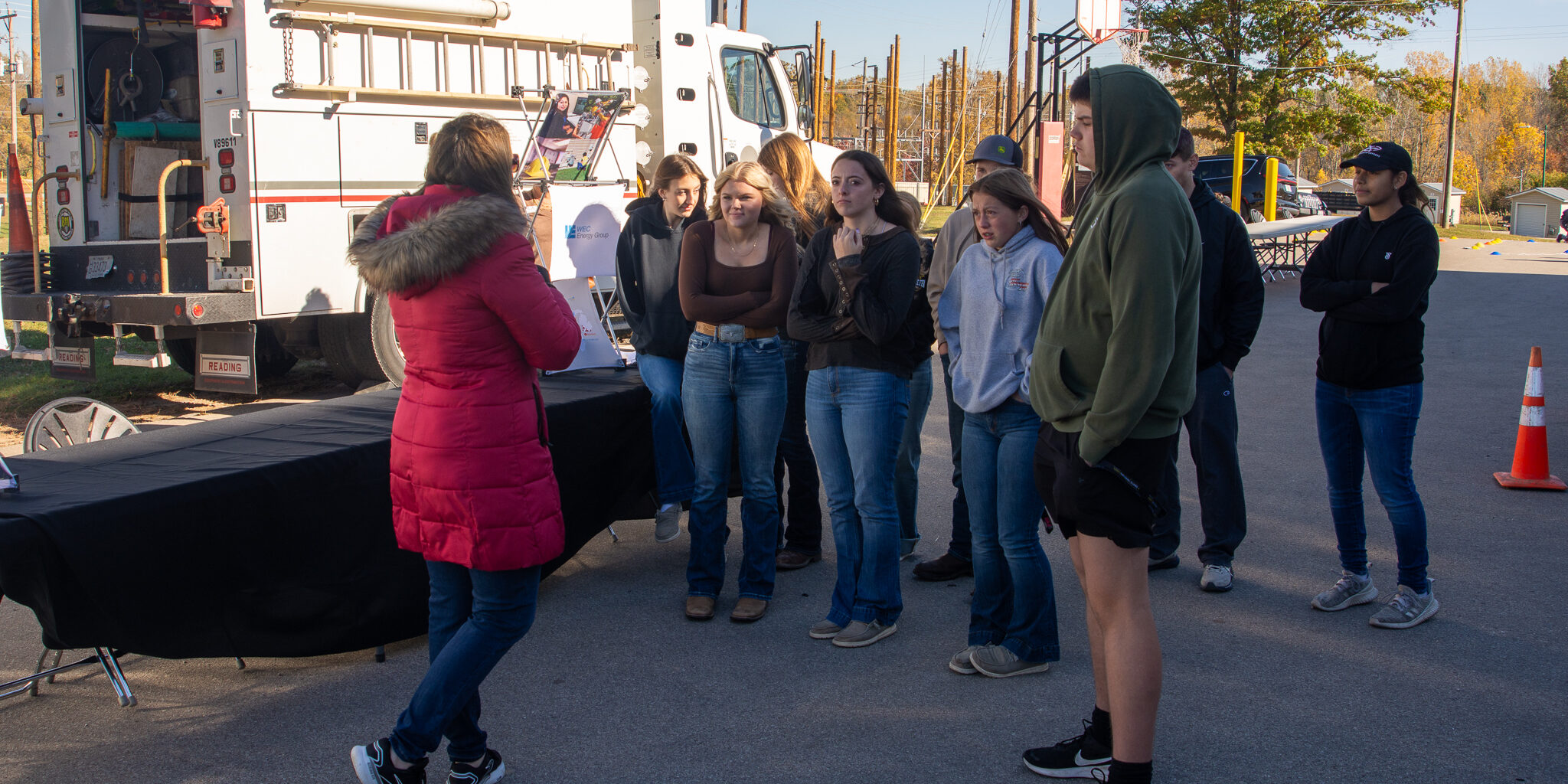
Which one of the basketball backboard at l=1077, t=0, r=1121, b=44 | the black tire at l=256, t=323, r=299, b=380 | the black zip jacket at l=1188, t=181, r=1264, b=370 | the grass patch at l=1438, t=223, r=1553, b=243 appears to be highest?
the basketball backboard at l=1077, t=0, r=1121, b=44

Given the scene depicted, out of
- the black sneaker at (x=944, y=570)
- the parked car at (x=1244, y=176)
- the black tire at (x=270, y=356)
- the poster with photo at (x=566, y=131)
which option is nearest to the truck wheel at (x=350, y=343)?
the black tire at (x=270, y=356)

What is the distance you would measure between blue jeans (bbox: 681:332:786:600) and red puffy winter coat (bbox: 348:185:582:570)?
160 cm

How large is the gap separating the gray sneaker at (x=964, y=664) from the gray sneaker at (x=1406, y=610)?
Result: 1.62 meters

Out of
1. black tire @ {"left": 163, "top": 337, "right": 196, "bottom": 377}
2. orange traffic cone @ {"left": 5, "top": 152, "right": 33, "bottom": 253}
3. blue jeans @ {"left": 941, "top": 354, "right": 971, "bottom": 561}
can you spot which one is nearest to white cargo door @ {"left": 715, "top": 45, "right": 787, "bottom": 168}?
black tire @ {"left": 163, "top": 337, "right": 196, "bottom": 377}

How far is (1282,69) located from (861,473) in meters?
41.4

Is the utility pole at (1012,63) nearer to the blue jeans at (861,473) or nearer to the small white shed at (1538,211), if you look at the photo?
the small white shed at (1538,211)

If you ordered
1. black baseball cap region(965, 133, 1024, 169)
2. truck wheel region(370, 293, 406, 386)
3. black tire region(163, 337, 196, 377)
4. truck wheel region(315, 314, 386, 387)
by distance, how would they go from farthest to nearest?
1. black tire region(163, 337, 196, 377)
2. truck wheel region(315, 314, 386, 387)
3. truck wheel region(370, 293, 406, 386)
4. black baseball cap region(965, 133, 1024, 169)

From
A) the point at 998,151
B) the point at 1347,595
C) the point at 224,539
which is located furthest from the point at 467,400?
the point at 1347,595

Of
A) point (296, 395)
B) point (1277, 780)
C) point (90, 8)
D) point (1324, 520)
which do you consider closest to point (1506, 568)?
point (1324, 520)

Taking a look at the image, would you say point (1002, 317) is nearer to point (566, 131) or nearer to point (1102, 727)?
point (1102, 727)

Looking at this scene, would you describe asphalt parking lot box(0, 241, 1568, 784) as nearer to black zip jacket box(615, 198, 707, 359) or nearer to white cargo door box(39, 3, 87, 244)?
black zip jacket box(615, 198, 707, 359)

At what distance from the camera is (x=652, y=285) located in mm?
5004

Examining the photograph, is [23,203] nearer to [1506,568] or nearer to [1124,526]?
[1124,526]

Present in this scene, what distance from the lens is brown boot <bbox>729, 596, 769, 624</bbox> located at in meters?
4.45
